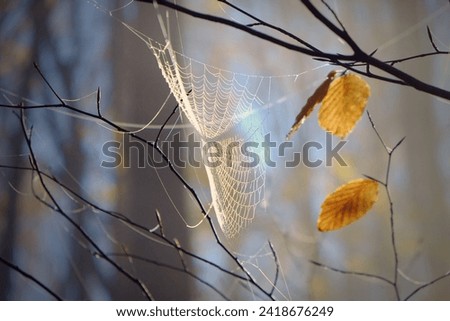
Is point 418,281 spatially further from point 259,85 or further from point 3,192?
point 3,192

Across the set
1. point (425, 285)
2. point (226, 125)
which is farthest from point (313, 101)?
point (425, 285)

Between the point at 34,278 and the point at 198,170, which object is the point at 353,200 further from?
the point at 34,278

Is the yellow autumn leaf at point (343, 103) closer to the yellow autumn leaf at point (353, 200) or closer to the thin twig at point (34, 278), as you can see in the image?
the yellow autumn leaf at point (353, 200)

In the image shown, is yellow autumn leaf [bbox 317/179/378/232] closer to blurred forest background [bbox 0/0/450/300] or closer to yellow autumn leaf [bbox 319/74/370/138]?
yellow autumn leaf [bbox 319/74/370/138]

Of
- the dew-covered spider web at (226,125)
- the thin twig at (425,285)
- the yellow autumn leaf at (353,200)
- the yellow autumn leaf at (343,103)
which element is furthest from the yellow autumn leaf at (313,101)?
the thin twig at (425,285)
